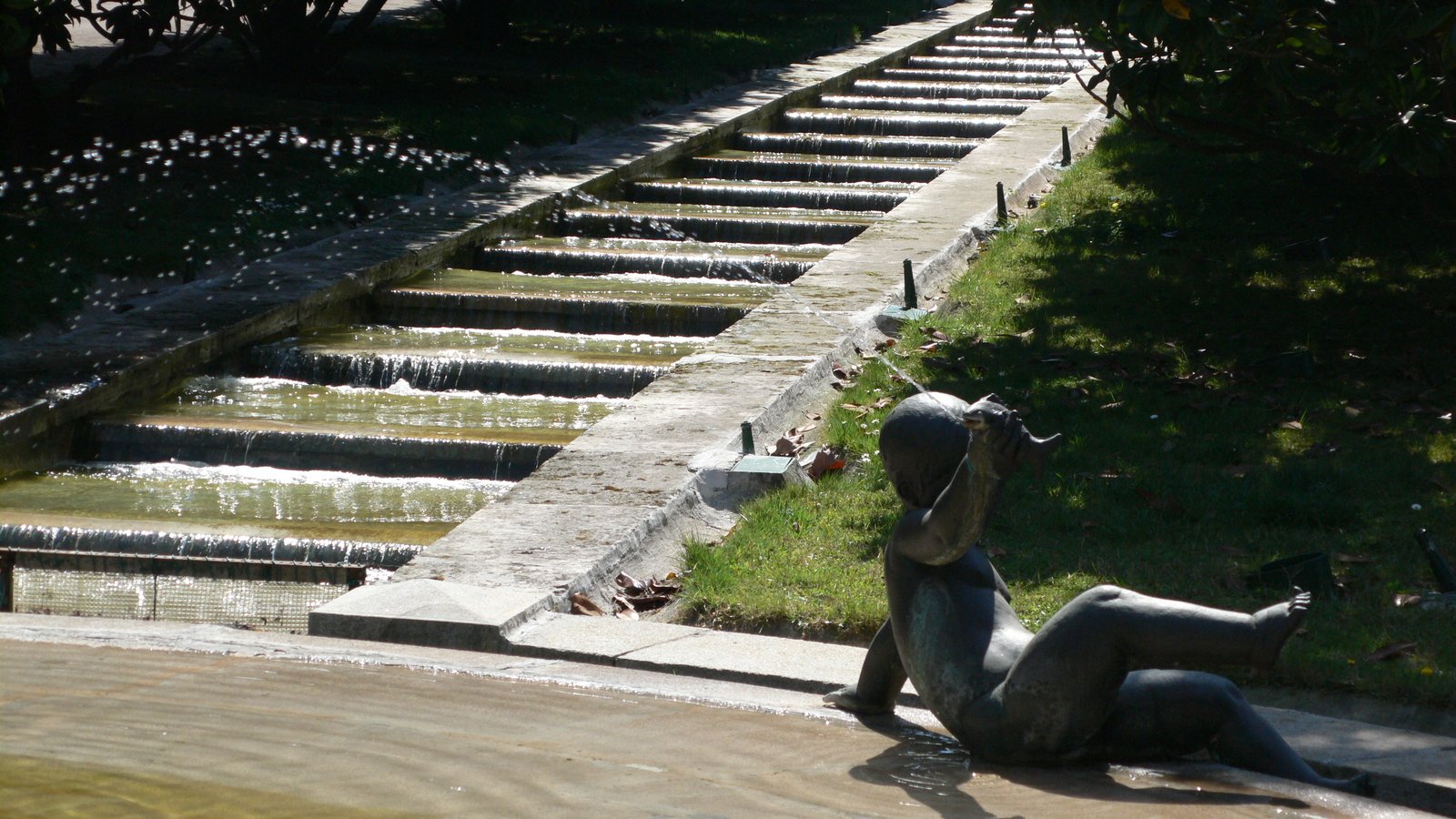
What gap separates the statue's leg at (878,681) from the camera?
4.02 metres

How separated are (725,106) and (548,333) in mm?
6905

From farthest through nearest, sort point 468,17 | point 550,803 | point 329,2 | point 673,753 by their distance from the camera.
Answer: point 468,17 < point 329,2 < point 673,753 < point 550,803

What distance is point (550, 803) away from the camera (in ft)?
10.8

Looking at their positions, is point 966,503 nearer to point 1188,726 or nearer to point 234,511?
point 1188,726

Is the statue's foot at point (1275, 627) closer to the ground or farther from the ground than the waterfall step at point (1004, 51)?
closer to the ground

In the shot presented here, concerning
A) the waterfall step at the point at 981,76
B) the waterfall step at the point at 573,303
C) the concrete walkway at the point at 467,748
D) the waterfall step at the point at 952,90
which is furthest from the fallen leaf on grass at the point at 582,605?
the waterfall step at the point at 981,76

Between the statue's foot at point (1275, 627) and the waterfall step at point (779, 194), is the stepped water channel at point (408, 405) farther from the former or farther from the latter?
the statue's foot at point (1275, 627)

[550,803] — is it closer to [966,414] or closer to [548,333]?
[966,414]

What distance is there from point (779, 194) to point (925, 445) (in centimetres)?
929

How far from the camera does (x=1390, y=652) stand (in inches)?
182

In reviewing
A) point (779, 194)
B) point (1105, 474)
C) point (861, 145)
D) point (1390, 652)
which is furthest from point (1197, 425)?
point (861, 145)

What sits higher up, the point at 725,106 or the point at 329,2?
the point at 329,2

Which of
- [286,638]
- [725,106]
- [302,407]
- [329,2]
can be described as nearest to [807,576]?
[286,638]

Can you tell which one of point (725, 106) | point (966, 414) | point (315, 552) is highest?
point (725, 106)
